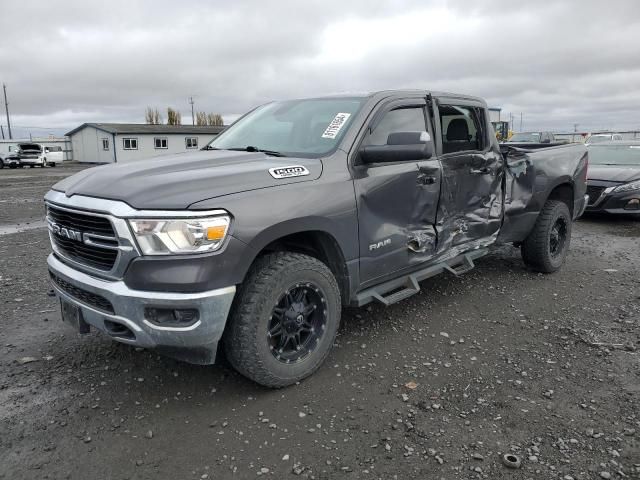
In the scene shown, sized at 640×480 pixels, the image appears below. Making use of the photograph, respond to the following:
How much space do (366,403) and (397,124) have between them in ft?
6.97

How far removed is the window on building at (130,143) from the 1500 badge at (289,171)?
4097cm

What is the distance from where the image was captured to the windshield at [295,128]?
3.60 m

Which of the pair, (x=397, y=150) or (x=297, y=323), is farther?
(x=397, y=150)

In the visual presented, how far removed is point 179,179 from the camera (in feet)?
9.31

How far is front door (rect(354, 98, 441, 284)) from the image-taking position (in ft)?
11.4

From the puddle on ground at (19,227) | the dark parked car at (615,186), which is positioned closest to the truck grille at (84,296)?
the puddle on ground at (19,227)

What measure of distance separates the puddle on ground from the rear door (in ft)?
24.4

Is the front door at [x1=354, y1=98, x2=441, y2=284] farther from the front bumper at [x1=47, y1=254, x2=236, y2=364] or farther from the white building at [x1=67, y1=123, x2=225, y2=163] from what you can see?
the white building at [x1=67, y1=123, x2=225, y2=163]

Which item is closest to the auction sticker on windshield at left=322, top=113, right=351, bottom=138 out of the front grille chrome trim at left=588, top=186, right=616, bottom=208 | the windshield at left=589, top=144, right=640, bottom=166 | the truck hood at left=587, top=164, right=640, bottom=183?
the front grille chrome trim at left=588, top=186, right=616, bottom=208

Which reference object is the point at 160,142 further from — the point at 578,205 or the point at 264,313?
the point at 264,313

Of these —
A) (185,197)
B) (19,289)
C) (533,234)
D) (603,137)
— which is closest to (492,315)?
(533,234)

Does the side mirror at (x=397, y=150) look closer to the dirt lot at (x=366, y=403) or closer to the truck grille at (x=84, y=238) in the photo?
the dirt lot at (x=366, y=403)

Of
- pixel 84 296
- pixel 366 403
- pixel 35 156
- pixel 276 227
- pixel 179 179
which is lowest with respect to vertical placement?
pixel 366 403

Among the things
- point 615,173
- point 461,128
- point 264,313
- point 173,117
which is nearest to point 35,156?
point 173,117
